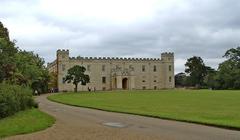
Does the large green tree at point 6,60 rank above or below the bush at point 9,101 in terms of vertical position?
above

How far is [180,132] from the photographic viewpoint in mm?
19141

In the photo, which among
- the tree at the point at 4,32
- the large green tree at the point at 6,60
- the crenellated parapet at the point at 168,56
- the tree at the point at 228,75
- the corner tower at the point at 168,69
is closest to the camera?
the large green tree at the point at 6,60

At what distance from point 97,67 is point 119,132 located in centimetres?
13274

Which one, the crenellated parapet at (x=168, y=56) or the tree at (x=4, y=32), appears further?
the crenellated parapet at (x=168, y=56)

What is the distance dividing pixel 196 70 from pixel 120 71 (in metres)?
30.9

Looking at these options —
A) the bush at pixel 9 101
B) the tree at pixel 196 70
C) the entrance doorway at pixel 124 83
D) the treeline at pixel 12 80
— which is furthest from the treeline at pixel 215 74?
the bush at pixel 9 101

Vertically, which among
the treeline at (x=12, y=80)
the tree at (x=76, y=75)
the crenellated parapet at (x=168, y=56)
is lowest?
the treeline at (x=12, y=80)

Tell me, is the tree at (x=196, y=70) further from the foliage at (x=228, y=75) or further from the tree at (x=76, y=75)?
the tree at (x=76, y=75)

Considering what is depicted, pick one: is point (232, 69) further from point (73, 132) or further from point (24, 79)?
point (73, 132)

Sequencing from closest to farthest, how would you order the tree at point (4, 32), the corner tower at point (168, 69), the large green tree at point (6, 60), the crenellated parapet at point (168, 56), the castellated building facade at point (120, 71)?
the large green tree at point (6, 60) → the tree at point (4, 32) → the castellated building facade at point (120, 71) → the corner tower at point (168, 69) → the crenellated parapet at point (168, 56)

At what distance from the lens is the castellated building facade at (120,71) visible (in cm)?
14600

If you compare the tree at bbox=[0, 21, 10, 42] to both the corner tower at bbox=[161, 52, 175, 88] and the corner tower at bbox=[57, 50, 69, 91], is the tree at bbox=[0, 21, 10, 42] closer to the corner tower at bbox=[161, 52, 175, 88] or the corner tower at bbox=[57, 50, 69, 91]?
the corner tower at bbox=[57, 50, 69, 91]

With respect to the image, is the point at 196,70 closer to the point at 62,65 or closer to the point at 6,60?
the point at 62,65

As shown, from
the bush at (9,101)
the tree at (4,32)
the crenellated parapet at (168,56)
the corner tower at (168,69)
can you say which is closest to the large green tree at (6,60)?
the tree at (4,32)
